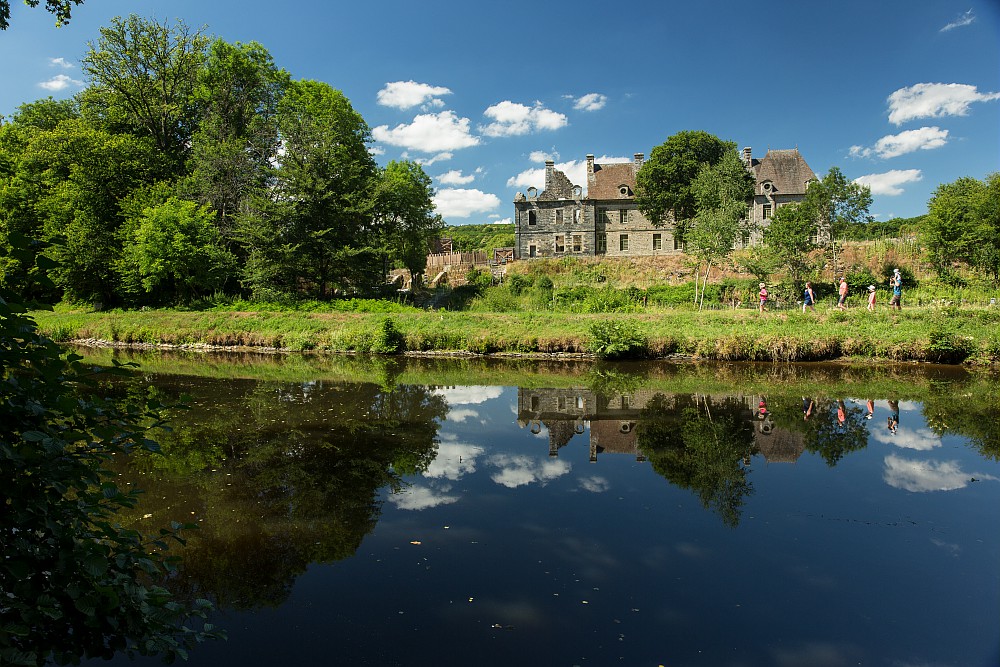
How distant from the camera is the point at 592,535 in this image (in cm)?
730

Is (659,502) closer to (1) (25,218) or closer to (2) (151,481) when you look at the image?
(2) (151,481)

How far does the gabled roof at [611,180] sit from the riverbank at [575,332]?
27264mm

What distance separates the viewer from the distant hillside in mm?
70494

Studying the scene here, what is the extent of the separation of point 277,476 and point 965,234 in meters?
36.5

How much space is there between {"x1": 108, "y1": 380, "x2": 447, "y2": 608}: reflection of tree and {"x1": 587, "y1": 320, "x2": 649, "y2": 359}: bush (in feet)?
27.0

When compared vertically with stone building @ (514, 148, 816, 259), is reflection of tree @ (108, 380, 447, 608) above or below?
below

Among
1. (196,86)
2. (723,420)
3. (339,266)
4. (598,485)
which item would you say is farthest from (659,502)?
(196,86)

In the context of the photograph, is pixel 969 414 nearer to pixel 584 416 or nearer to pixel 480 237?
pixel 584 416

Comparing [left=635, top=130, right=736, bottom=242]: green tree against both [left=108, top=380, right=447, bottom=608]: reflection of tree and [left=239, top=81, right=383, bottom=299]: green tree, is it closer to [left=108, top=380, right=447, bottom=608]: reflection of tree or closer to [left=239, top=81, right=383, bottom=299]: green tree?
[left=239, top=81, right=383, bottom=299]: green tree

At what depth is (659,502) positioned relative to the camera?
27.4 ft

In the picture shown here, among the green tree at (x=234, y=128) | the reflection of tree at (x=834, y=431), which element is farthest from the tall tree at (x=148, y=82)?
the reflection of tree at (x=834, y=431)

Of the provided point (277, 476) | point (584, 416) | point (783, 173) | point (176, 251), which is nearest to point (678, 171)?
point (783, 173)

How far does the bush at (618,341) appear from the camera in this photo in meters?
21.5

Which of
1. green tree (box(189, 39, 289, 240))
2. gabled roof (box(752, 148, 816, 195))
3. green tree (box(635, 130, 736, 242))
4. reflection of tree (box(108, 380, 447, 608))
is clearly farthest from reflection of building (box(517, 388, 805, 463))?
gabled roof (box(752, 148, 816, 195))
